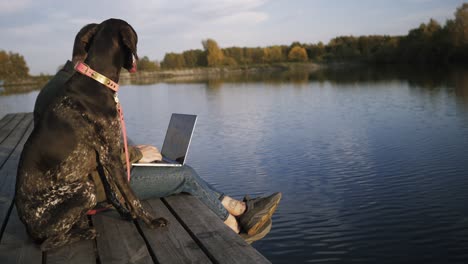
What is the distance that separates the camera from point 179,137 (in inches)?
165

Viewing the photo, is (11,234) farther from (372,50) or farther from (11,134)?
(372,50)

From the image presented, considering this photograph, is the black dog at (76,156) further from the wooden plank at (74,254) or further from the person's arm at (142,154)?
the person's arm at (142,154)

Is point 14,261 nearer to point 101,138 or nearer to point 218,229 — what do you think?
point 101,138

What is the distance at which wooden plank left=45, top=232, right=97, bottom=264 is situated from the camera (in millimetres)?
2590

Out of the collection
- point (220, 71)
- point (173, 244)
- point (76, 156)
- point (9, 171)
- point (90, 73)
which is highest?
point (220, 71)

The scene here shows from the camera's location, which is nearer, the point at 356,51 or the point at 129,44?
the point at 129,44

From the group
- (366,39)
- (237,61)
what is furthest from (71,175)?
(237,61)

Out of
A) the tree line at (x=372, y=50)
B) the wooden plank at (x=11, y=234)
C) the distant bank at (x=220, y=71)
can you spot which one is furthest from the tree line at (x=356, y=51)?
the distant bank at (x=220, y=71)

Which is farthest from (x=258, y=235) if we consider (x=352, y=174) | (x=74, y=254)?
(x=352, y=174)

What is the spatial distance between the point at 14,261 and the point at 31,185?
46cm

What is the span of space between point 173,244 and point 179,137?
1600 mm

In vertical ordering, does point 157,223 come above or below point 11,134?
below

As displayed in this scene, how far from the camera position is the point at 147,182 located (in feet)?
11.4

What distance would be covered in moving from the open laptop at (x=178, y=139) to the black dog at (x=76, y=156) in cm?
84
